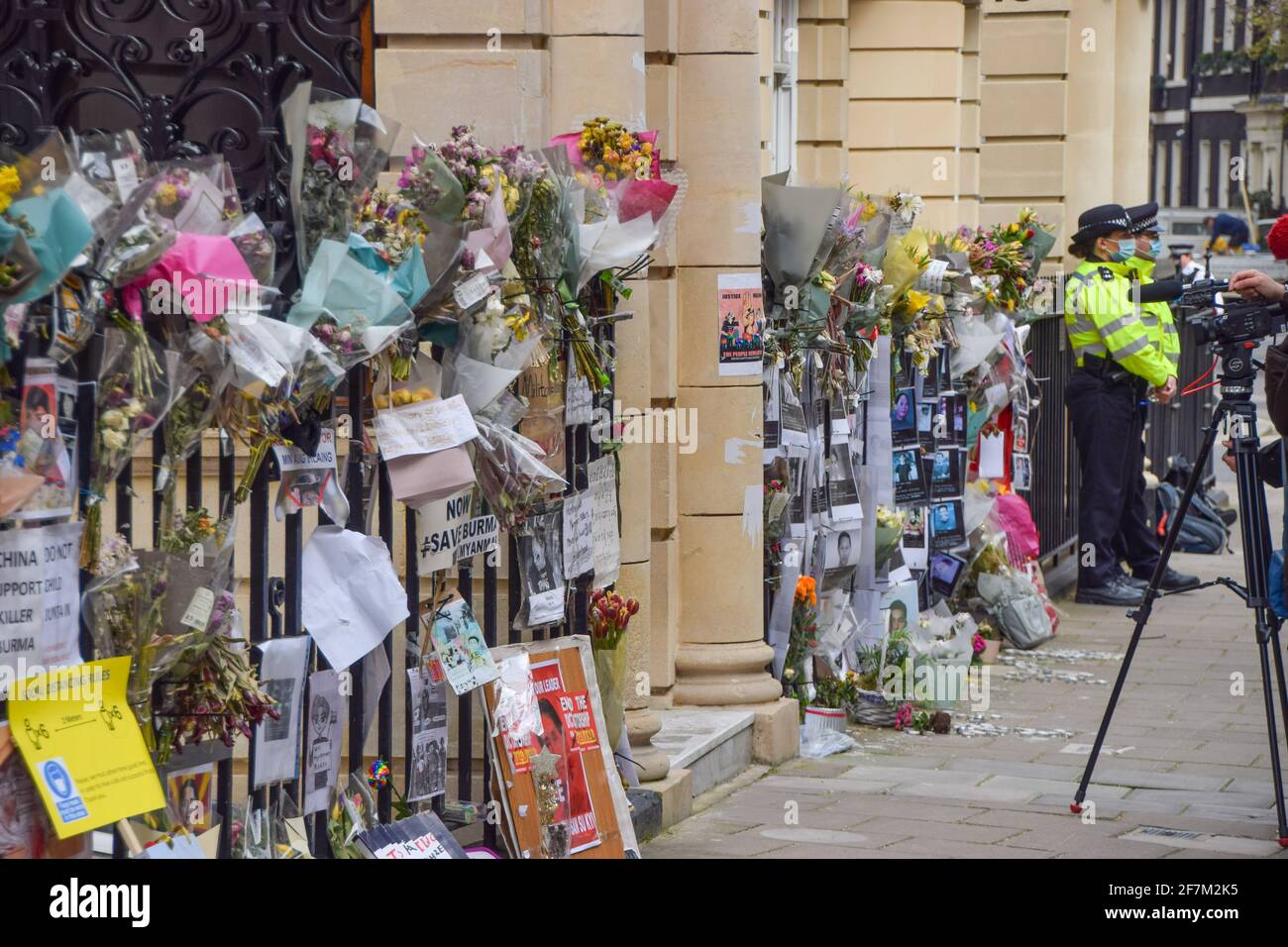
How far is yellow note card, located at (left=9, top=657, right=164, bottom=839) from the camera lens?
3.77 m

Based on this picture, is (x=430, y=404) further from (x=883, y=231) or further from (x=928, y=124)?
(x=928, y=124)

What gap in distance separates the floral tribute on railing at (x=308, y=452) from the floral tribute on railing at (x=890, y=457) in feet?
6.62

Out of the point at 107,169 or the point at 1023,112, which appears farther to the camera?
the point at 1023,112

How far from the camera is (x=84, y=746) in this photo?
3871mm

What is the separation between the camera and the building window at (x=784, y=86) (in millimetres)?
12672

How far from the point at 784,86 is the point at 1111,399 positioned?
297 centimetres

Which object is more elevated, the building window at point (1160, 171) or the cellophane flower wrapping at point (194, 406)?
the building window at point (1160, 171)

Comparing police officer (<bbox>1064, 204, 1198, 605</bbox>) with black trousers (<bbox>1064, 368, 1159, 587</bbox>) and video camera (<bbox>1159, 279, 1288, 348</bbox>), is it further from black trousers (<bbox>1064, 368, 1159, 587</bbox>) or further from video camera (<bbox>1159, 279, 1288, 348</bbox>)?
video camera (<bbox>1159, 279, 1288, 348</bbox>)

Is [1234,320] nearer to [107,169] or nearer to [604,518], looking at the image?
[604,518]

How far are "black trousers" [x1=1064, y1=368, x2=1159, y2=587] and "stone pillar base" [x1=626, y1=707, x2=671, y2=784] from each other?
651 centimetres

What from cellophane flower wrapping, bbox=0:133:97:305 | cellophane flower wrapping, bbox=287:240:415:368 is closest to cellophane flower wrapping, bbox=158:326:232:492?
cellophane flower wrapping, bbox=287:240:415:368
